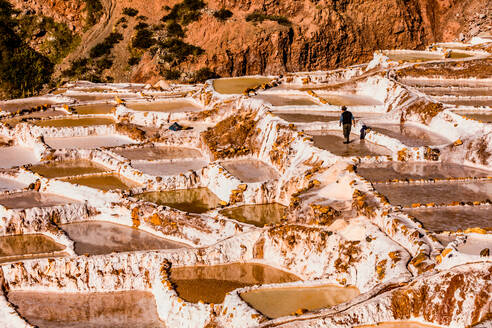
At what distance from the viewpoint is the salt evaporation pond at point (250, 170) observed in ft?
94.0

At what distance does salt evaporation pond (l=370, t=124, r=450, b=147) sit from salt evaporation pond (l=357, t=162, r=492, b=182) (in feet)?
6.43

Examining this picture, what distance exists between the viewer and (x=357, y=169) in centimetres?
2498

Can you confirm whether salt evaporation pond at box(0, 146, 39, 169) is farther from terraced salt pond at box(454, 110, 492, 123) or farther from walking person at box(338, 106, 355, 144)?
terraced salt pond at box(454, 110, 492, 123)

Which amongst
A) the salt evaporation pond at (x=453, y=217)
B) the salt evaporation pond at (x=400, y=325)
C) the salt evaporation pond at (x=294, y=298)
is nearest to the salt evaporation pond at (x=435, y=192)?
the salt evaporation pond at (x=453, y=217)

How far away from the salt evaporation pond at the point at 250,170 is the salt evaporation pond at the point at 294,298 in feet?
30.4

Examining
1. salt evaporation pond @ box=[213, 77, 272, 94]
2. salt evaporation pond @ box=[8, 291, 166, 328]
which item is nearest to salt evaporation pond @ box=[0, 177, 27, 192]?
salt evaporation pond @ box=[8, 291, 166, 328]

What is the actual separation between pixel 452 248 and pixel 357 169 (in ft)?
25.1

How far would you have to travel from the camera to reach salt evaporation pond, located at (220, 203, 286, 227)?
25.7m

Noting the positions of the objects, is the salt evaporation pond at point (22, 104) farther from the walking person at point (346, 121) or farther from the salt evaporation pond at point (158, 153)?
the walking person at point (346, 121)

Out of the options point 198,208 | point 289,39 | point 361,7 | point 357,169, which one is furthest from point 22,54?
point 357,169

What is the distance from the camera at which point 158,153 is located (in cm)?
3359

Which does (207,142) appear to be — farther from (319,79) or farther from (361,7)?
(361,7)

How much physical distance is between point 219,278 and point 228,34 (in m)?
32.0

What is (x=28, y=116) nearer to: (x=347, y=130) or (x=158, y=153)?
(x=158, y=153)
